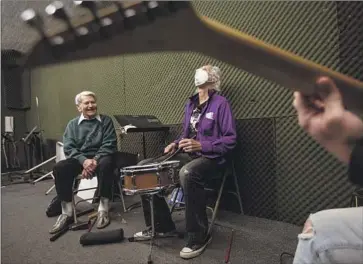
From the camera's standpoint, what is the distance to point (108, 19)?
1.23 ft

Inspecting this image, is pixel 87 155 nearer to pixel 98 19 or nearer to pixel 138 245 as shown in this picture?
pixel 138 245

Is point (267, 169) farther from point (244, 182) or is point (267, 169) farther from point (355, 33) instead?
point (355, 33)

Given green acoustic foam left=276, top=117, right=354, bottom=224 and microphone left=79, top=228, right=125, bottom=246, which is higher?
green acoustic foam left=276, top=117, right=354, bottom=224

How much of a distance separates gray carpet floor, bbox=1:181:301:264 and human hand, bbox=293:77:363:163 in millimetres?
1012

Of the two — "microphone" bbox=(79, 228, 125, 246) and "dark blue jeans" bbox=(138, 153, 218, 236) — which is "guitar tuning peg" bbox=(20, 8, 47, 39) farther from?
"microphone" bbox=(79, 228, 125, 246)

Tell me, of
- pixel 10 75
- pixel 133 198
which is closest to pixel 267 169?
pixel 133 198

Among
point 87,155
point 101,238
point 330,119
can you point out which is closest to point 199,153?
point 101,238

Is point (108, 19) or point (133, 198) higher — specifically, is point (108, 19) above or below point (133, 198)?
above

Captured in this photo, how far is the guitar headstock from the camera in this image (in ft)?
1.18

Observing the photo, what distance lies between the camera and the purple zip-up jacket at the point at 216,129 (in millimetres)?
1551

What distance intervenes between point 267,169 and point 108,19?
1619mm

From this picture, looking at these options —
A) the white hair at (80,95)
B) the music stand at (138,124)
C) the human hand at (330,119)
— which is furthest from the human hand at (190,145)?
the human hand at (330,119)

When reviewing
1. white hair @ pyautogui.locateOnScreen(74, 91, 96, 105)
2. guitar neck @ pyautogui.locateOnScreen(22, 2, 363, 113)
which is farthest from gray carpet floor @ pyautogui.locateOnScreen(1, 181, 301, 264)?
guitar neck @ pyautogui.locateOnScreen(22, 2, 363, 113)

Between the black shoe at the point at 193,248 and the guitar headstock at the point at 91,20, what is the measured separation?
124 cm
